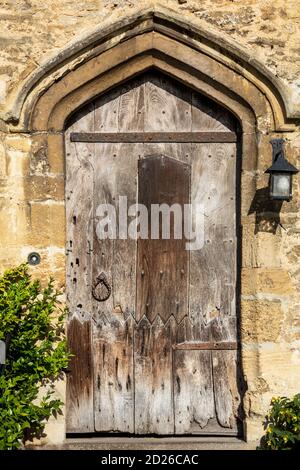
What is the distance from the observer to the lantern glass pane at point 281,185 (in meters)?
5.08

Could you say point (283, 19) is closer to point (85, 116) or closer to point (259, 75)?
point (259, 75)

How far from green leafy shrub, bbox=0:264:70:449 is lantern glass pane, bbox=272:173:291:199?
172cm

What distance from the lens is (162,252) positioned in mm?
5465

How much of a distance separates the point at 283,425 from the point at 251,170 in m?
1.82

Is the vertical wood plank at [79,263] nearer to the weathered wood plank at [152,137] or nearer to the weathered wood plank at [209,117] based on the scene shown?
the weathered wood plank at [152,137]

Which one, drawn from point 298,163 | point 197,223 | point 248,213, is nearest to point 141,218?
point 197,223

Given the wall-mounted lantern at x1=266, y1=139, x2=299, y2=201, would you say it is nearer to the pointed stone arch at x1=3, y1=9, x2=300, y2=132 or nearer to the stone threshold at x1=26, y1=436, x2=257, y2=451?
the pointed stone arch at x1=3, y1=9, x2=300, y2=132

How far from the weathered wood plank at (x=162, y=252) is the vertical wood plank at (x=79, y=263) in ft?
1.27

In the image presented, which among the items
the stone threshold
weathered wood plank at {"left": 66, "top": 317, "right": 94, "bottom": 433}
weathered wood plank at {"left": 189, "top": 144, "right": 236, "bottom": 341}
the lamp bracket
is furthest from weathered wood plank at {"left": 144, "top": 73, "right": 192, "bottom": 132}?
the stone threshold

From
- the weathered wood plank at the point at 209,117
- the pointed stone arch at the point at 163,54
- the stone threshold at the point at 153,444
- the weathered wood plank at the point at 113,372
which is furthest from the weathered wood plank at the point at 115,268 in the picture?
the weathered wood plank at the point at 209,117

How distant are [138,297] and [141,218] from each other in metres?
0.59

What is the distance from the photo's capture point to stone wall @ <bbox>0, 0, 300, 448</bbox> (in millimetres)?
5230

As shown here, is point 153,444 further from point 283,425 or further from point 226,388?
point 283,425

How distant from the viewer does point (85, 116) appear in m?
5.47
